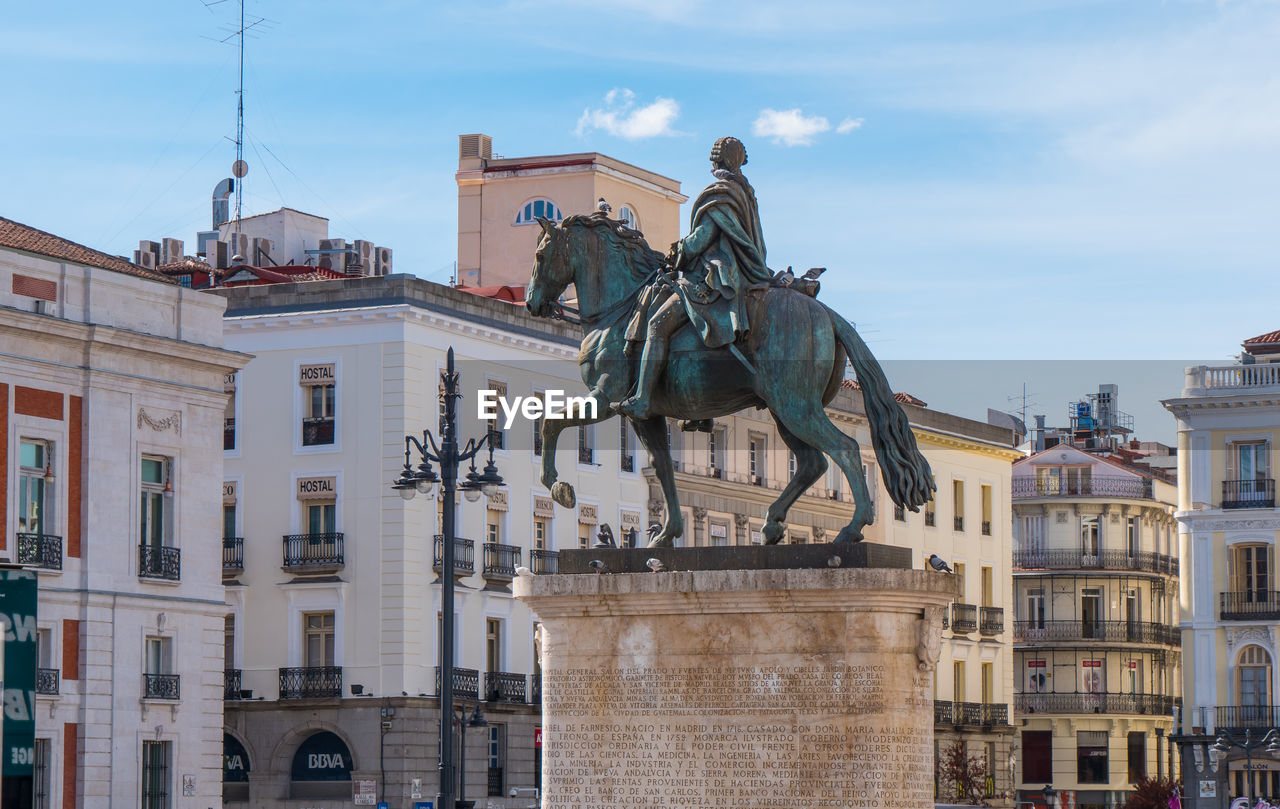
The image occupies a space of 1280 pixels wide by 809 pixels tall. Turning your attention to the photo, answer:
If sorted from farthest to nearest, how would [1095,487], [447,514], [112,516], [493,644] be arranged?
[1095,487] < [493,644] < [112,516] < [447,514]

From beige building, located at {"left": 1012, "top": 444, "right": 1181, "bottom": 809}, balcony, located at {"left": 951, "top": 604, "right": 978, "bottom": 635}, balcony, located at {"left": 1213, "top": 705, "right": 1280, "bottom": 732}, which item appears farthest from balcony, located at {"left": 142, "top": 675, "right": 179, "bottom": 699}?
beige building, located at {"left": 1012, "top": 444, "right": 1181, "bottom": 809}

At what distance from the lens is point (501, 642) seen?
57.5 meters

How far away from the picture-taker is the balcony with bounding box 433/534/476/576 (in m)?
54.9

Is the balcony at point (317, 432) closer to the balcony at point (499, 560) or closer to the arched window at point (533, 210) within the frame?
the balcony at point (499, 560)

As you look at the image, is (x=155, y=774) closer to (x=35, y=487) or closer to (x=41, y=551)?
(x=41, y=551)

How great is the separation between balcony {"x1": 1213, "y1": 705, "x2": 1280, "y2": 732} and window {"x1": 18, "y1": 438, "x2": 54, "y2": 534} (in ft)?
125

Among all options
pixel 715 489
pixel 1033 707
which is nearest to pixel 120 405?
pixel 715 489

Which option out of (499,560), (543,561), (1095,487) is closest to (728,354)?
(499,560)

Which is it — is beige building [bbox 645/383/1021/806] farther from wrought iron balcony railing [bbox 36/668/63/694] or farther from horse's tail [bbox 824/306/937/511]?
horse's tail [bbox 824/306/937/511]

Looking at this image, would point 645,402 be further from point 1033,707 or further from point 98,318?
point 1033,707

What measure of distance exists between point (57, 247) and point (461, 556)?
1245 centimetres

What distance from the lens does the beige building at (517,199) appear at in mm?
71938

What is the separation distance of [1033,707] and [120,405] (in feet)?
159

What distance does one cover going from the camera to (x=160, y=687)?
45.9 metres
